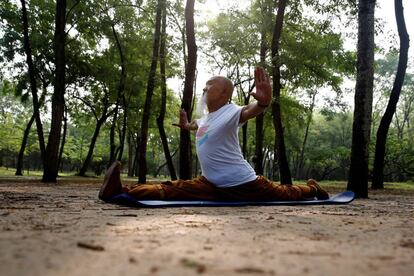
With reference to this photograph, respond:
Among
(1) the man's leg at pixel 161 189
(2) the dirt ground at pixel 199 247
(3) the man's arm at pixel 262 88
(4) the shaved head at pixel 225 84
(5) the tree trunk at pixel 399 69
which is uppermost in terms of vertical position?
(5) the tree trunk at pixel 399 69

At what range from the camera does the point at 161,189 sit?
4219 mm

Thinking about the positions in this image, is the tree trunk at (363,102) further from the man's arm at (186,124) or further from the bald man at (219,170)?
the man's arm at (186,124)

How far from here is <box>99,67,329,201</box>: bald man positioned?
164 inches

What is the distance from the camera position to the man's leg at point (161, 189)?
156 inches

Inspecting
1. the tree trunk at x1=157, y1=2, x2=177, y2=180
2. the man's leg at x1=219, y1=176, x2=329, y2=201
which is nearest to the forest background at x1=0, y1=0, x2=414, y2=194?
the tree trunk at x1=157, y1=2, x2=177, y2=180

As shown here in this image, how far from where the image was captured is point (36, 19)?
1944 cm

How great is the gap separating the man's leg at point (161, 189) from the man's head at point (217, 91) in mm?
892

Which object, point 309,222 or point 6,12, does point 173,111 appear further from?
point 309,222

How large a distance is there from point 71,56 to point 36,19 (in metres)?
2.74

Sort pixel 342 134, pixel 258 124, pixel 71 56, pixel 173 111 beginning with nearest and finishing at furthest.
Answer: pixel 258 124 → pixel 71 56 → pixel 173 111 → pixel 342 134

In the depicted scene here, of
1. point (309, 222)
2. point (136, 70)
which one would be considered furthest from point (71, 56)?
point (309, 222)

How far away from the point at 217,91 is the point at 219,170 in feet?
3.02

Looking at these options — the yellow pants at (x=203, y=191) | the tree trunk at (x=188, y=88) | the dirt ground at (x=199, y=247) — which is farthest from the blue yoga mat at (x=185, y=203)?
the tree trunk at (x=188, y=88)

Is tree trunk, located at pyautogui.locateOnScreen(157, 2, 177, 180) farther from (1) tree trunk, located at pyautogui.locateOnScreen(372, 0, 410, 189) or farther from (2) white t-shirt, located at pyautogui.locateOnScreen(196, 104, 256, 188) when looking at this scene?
(2) white t-shirt, located at pyautogui.locateOnScreen(196, 104, 256, 188)
